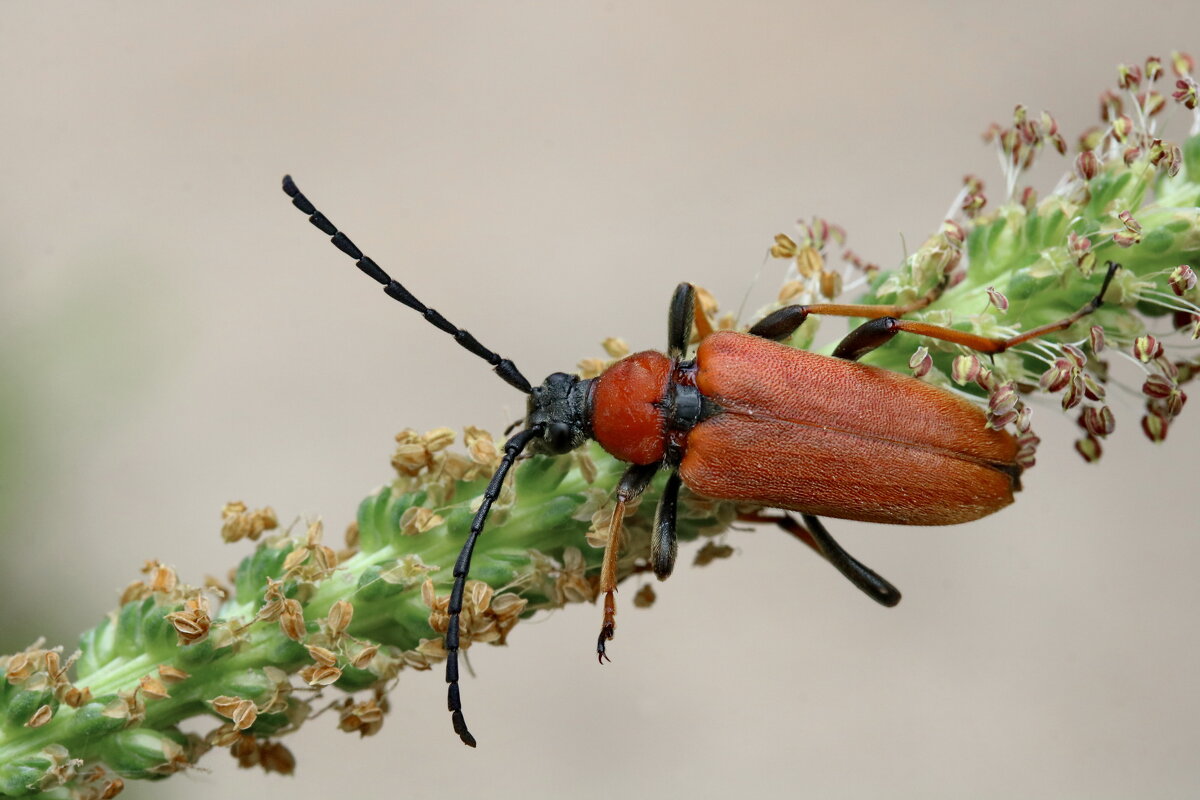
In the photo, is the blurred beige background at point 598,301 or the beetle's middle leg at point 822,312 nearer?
the beetle's middle leg at point 822,312

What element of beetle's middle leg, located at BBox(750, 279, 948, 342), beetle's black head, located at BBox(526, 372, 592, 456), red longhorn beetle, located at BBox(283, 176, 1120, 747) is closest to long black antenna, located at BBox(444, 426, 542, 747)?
red longhorn beetle, located at BBox(283, 176, 1120, 747)

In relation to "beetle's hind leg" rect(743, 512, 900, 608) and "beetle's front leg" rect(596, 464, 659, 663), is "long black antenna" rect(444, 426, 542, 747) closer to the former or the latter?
"beetle's front leg" rect(596, 464, 659, 663)

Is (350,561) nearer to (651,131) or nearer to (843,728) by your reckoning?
(843,728)

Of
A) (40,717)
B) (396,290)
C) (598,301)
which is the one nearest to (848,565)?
(396,290)

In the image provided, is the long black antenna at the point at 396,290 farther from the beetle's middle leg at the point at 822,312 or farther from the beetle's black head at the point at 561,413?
the beetle's middle leg at the point at 822,312

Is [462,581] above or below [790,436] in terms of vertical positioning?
below

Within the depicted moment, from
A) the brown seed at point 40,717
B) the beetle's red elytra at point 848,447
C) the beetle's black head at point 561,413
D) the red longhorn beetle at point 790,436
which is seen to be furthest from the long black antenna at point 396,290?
the brown seed at point 40,717

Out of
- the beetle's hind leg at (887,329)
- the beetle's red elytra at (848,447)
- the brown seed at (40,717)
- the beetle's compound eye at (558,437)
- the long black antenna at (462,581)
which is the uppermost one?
the beetle's hind leg at (887,329)

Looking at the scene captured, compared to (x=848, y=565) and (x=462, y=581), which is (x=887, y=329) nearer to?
(x=848, y=565)
